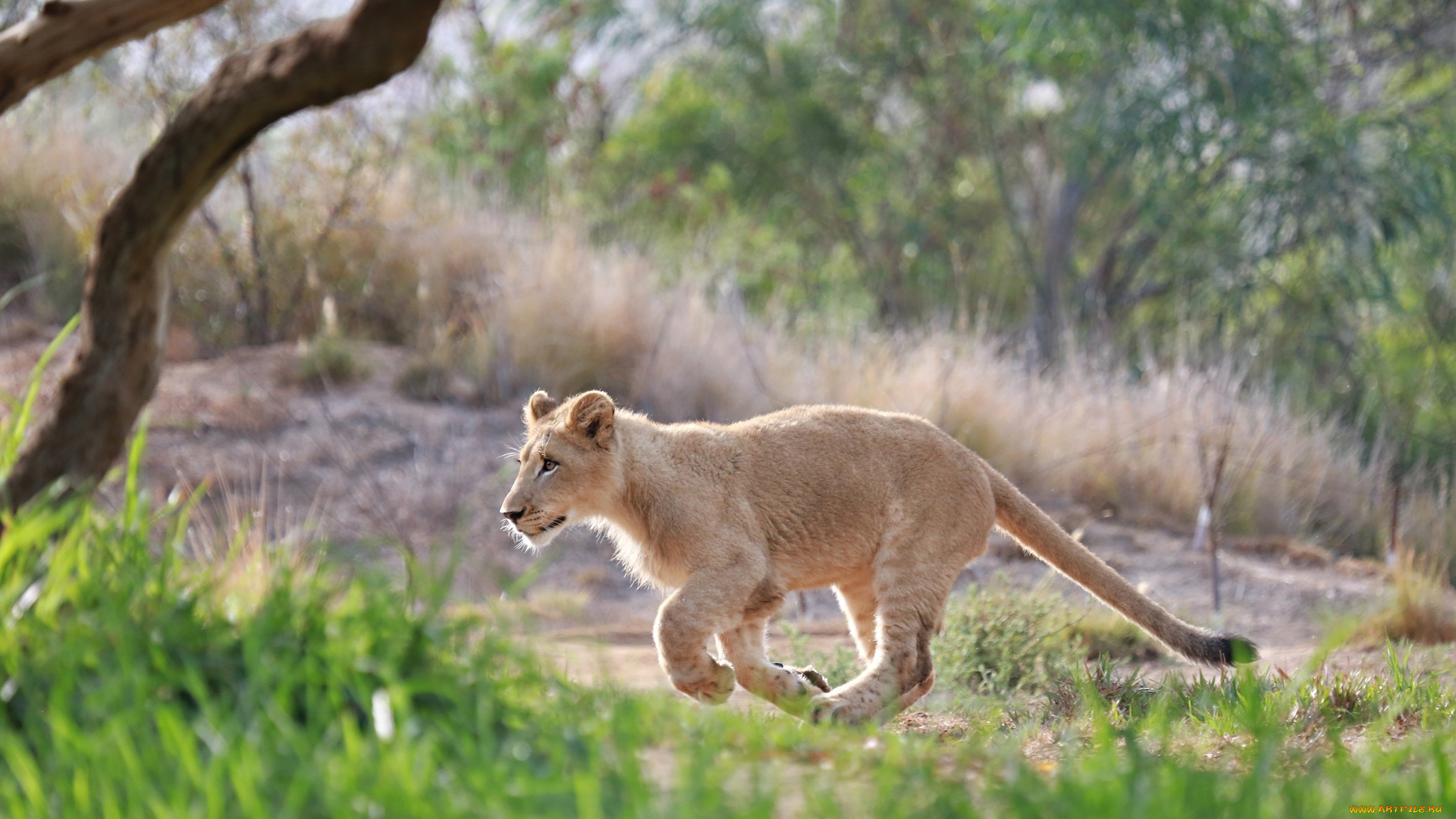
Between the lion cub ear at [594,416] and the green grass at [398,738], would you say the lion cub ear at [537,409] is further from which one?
the green grass at [398,738]

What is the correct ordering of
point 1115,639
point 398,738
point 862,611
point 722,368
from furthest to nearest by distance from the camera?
1. point 722,368
2. point 1115,639
3. point 862,611
4. point 398,738

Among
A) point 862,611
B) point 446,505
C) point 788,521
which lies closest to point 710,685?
point 788,521

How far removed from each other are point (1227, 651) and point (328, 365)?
8.99 meters

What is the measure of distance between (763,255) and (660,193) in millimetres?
1835

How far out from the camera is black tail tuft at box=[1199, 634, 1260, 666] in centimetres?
517

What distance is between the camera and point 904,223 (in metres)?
21.0

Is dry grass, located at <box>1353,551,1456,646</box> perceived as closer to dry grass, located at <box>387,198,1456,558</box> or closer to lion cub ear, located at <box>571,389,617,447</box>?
dry grass, located at <box>387,198,1456,558</box>

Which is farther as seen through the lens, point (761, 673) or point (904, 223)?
point (904, 223)

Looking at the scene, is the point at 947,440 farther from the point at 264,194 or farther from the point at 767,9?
the point at 767,9

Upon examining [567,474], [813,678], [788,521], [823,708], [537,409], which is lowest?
[813,678]

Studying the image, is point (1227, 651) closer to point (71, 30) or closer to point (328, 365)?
point (71, 30)

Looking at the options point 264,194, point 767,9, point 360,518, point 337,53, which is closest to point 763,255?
point 767,9

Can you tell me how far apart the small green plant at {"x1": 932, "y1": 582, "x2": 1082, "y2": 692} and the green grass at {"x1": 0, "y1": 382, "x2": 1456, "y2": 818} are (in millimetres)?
2270

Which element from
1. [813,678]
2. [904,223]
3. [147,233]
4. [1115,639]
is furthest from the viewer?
[904,223]
